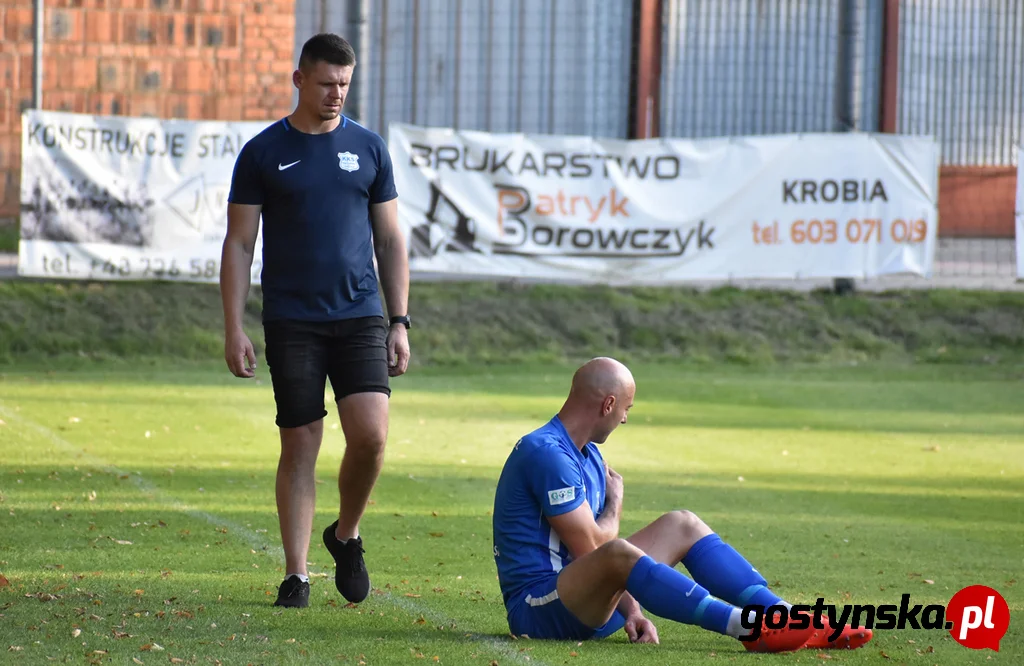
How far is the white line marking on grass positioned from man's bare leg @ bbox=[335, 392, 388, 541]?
0.38 meters

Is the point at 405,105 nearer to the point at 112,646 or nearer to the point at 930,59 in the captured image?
the point at 930,59

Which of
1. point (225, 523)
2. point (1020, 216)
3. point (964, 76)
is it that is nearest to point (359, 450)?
point (225, 523)

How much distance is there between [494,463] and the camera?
33.9 feet

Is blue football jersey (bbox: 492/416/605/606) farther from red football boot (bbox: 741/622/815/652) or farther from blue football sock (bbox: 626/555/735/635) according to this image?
red football boot (bbox: 741/622/815/652)

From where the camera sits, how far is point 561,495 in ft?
17.7

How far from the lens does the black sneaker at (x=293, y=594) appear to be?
6016 millimetres

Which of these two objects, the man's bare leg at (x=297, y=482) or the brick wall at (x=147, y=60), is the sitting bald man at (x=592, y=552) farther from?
the brick wall at (x=147, y=60)

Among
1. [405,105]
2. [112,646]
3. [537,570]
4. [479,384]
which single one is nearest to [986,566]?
[537,570]

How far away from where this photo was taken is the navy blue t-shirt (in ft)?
20.1

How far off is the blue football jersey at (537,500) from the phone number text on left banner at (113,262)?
36.6 ft

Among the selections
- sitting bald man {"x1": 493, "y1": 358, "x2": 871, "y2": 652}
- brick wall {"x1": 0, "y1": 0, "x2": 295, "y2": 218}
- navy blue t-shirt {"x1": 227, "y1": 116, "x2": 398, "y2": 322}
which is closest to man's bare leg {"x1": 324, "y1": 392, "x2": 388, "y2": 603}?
navy blue t-shirt {"x1": 227, "y1": 116, "x2": 398, "y2": 322}

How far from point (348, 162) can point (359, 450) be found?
1148mm

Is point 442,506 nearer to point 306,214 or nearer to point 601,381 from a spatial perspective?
point 306,214

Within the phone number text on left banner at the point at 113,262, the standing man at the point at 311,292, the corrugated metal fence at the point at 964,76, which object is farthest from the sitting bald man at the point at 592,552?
the corrugated metal fence at the point at 964,76
